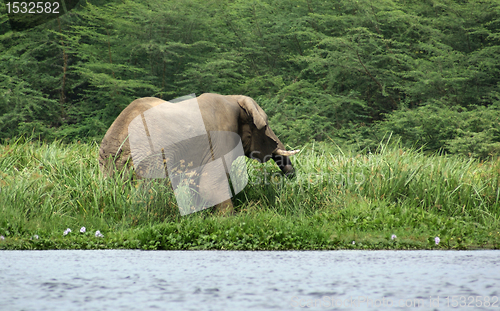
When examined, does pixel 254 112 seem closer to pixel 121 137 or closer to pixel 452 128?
pixel 121 137

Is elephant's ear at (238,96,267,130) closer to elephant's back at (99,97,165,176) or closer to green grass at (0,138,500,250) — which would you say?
green grass at (0,138,500,250)

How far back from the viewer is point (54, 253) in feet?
16.3

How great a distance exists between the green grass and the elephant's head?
47 centimetres

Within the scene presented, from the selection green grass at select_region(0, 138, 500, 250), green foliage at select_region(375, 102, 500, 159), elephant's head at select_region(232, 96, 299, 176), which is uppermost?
elephant's head at select_region(232, 96, 299, 176)

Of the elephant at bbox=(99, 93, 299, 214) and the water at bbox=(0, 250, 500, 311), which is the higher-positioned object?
the elephant at bbox=(99, 93, 299, 214)

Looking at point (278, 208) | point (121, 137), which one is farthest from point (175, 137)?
point (278, 208)

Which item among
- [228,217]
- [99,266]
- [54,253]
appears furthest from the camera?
[228,217]

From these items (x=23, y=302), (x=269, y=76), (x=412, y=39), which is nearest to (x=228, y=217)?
(x=23, y=302)

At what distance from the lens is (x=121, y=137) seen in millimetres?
6832

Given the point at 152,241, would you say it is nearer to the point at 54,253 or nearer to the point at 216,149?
the point at 54,253

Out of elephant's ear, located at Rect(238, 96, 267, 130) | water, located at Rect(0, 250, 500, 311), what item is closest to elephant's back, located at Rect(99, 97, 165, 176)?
elephant's ear, located at Rect(238, 96, 267, 130)

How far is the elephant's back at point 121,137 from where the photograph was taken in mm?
6807

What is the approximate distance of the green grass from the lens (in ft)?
17.9

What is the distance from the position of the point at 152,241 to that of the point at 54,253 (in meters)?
0.99
